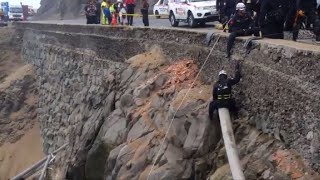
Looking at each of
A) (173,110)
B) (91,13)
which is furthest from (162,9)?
(173,110)

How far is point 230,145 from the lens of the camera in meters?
8.70

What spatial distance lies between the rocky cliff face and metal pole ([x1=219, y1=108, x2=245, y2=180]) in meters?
0.45

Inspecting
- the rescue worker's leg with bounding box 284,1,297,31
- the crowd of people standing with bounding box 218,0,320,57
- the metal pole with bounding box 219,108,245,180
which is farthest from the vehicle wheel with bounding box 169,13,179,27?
the metal pole with bounding box 219,108,245,180

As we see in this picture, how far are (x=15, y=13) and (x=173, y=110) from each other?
47.1 m

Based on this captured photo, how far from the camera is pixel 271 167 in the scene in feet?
27.2

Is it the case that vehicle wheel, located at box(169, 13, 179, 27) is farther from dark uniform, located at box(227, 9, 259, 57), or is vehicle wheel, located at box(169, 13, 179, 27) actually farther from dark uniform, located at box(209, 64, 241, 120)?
dark uniform, located at box(209, 64, 241, 120)

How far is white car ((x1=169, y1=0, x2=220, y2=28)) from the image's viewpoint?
1884 centimetres

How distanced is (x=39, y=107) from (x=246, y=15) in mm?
17535

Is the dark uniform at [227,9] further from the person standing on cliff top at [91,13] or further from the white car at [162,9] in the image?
the white car at [162,9]

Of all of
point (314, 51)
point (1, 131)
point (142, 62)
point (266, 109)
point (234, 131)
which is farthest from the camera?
point (1, 131)

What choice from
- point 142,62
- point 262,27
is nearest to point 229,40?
point 262,27

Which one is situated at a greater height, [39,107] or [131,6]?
[131,6]

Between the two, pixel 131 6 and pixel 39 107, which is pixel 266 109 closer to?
pixel 131 6

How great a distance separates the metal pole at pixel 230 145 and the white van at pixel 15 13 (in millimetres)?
48494
